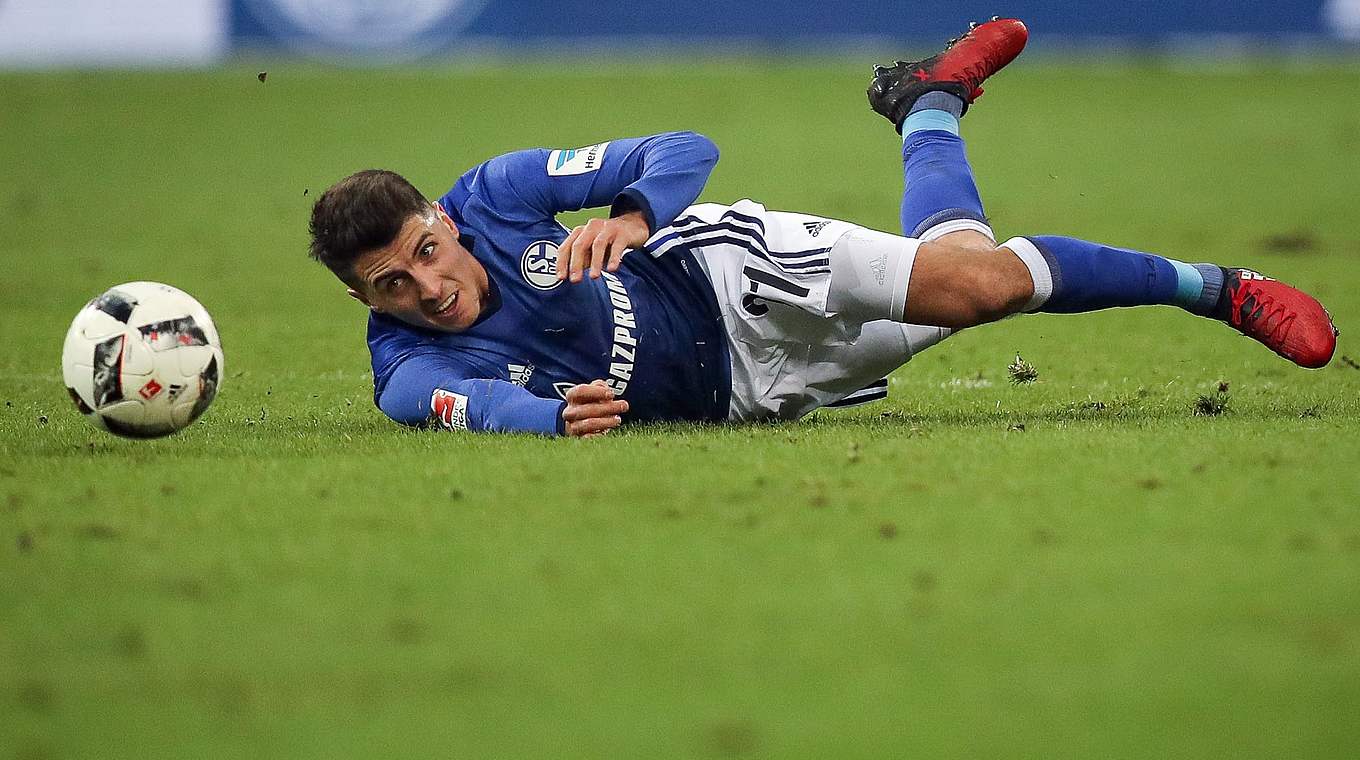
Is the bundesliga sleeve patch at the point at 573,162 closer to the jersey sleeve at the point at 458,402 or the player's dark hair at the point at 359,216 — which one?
the player's dark hair at the point at 359,216

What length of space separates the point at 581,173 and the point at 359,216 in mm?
723

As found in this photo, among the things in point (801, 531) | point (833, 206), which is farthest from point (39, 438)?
point (833, 206)

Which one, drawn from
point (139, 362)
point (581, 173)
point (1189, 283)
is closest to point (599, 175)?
point (581, 173)

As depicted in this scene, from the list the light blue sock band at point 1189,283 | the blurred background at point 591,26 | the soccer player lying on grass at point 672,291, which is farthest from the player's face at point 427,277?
the blurred background at point 591,26

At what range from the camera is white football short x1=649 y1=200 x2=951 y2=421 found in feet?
17.2

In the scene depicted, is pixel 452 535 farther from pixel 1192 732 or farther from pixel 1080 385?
pixel 1080 385

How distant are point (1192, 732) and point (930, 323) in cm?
251

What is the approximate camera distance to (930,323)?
16.9 ft

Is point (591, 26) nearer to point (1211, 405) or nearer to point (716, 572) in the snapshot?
point (1211, 405)

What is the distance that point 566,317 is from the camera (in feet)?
17.1

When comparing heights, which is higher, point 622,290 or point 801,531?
point 622,290

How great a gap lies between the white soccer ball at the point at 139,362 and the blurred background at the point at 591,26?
17024mm

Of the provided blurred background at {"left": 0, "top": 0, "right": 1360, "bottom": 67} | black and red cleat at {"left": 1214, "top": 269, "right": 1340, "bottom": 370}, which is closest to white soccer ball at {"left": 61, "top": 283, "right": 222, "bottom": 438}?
black and red cleat at {"left": 1214, "top": 269, "right": 1340, "bottom": 370}

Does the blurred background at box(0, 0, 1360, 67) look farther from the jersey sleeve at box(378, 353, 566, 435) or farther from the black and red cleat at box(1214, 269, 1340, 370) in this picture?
the jersey sleeve at box(378, 353, 566, 435)
